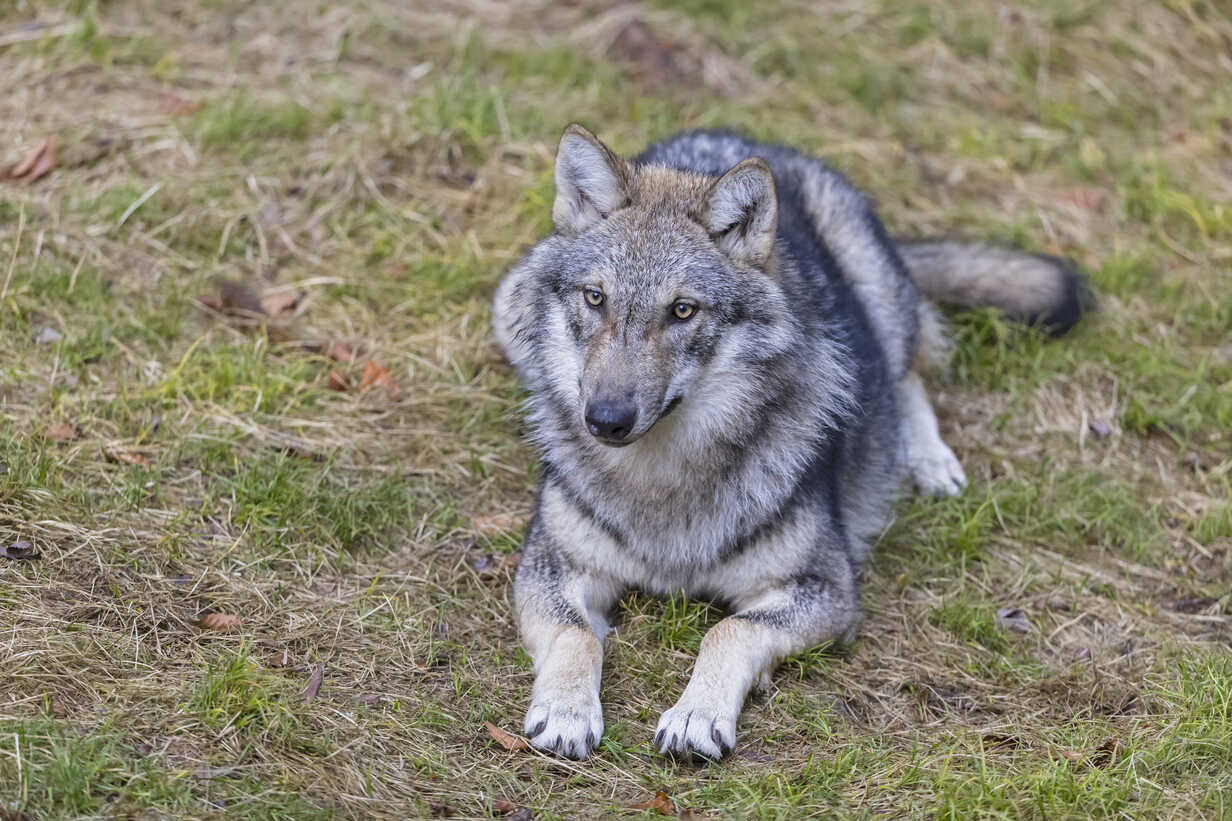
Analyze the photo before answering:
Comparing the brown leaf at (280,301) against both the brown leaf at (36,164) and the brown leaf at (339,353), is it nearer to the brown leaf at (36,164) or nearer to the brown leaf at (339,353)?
the brown leaf at (339,353)

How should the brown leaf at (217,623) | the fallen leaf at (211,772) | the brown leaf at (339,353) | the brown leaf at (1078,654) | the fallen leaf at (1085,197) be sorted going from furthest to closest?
the fallen leaf at (1085,197) → the brown leaf at (339,353) → the brown leaf at (1078,654) → the brown leaf at (217,623) → the fallen leaf at (211,772)

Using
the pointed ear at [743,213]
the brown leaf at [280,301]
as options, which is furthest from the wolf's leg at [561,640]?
the brown leaf at [280,301]

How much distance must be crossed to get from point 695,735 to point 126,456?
2983mm

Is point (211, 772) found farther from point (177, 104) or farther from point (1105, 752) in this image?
point (177, 104)

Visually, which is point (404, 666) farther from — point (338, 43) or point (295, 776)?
point (338, 43)

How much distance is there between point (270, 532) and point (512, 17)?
5333 millimetres

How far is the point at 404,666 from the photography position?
5047mm

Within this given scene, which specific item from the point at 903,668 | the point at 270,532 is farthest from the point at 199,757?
the point at 903,668

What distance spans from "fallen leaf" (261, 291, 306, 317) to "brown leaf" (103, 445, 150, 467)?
4.61 ft

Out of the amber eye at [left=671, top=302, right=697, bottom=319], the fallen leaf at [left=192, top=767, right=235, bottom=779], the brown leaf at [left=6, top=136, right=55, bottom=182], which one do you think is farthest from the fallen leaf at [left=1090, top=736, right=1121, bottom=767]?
the brown leaf at [left=6, top=136, right=55, bottom=182]

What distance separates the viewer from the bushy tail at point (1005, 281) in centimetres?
743

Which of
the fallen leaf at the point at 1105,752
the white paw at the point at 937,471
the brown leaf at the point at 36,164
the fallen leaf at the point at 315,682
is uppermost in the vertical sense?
the brown leaf at the point at 36,164

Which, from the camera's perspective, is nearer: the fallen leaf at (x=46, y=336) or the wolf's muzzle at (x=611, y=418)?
the wolf's muzzle at (x=611, y=418)

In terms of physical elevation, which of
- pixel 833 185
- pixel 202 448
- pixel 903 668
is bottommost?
pixel 903 668
